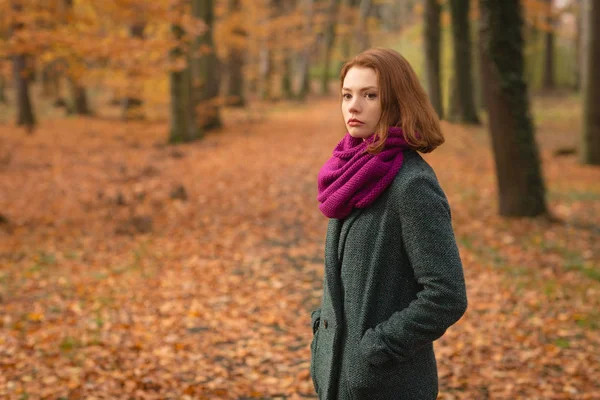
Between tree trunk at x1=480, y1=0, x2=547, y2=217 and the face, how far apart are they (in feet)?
22.7

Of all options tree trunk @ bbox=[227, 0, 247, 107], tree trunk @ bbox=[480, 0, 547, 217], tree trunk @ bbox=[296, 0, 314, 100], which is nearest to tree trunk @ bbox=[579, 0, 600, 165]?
tree trunk @ bbox=[480, 0, 547, 217]

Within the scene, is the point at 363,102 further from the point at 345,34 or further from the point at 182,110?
the point at 345,34

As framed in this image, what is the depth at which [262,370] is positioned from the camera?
488 centimetres

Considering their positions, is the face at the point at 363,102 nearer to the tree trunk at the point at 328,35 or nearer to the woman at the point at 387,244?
the woman at the point at 387,244

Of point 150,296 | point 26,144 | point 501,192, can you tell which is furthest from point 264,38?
point 150,296

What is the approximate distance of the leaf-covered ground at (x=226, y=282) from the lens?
472 centimetres

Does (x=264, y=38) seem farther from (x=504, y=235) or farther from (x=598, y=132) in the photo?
(x=504, y=235)

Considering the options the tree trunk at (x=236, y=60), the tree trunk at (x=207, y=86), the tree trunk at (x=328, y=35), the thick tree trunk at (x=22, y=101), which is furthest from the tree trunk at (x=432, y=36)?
the tree trunk at (x=328, y=35)

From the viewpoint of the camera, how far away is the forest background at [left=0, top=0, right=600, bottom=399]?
16.0 ft

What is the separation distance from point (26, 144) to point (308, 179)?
31.3 ft

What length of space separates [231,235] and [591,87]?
8702 millimetres

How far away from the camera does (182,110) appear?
664 inches

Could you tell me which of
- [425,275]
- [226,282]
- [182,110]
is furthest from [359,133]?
[182,110]

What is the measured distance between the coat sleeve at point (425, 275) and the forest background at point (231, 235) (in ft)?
8.21
